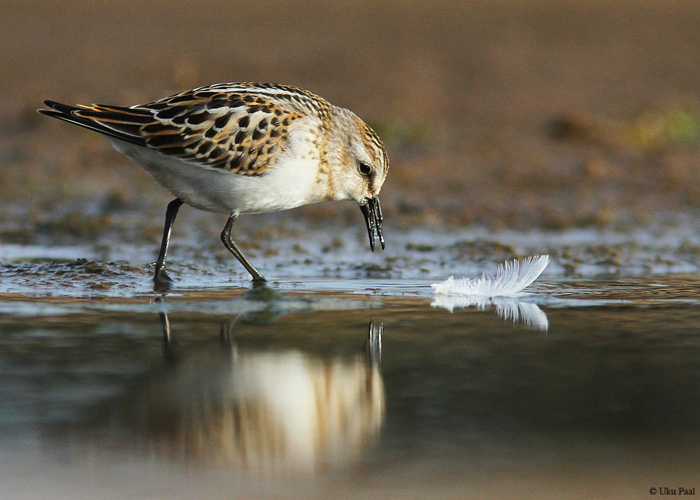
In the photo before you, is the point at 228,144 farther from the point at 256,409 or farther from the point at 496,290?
the point at 256,409

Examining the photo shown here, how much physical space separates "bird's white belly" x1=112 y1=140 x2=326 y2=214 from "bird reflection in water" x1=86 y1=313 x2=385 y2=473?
2.23 metres

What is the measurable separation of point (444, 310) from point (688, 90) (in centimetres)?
1254

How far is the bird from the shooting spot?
24.6 feet

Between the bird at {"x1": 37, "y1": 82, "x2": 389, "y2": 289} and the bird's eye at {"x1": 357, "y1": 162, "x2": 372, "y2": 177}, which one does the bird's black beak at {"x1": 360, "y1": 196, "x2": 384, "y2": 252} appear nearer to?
the bird's eye at {"x1": 357, "y1": 162, "x2": 372, "y2": 177}

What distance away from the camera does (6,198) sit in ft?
38.7

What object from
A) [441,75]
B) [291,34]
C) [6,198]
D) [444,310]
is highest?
[291,34]

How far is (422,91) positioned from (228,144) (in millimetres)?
9678

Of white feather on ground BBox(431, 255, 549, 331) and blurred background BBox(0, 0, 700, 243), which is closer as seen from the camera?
white feather on ground BBox(431, 255, 549, 331)

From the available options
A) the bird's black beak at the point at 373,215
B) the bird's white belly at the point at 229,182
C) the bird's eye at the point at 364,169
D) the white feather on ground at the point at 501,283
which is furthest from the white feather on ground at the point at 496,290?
the bird's white belly at the point at 229,182

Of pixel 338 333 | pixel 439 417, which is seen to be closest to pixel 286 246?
pixel 338 333

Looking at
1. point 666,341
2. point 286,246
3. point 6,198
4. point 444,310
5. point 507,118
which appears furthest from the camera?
point 507,118

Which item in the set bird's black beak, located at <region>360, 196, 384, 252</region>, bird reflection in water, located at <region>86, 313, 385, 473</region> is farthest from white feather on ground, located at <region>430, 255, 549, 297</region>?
bird reflection in water, located at <region>86, 313, 385, 473</region>

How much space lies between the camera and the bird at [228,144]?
750 centimetres

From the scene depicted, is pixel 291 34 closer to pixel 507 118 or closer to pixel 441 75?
pixel 441 75
